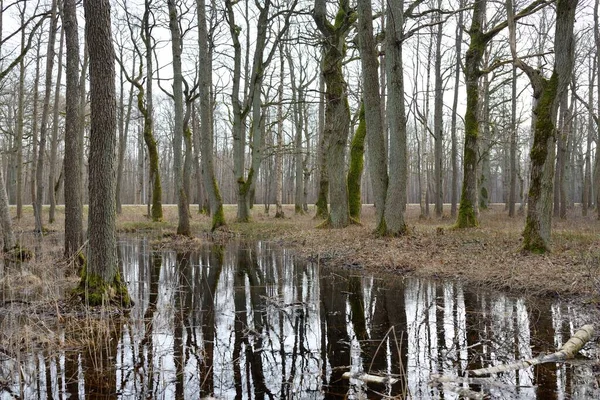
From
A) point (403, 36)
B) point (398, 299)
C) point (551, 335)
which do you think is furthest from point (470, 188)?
point (551, 335)

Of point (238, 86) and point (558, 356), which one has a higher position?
point (238, 86)

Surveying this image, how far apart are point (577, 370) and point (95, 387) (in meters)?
4.39

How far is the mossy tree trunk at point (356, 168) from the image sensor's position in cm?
1686

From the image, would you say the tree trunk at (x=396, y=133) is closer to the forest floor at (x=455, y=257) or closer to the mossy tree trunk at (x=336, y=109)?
the forest floor at (x=455, y=257)

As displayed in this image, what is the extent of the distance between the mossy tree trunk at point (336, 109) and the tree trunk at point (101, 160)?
9.79 metres

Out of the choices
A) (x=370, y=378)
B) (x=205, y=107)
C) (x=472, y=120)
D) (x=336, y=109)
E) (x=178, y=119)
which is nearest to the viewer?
(x=370, y=378)

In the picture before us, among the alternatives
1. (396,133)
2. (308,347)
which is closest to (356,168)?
(396,133)

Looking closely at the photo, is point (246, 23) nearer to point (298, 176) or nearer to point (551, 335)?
point (298, 176)

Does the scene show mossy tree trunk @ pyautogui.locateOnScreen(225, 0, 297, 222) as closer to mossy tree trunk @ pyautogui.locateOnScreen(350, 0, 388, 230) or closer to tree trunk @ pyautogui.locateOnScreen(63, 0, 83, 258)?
mossy tree trunk @ pyautogui.locateOnScreen(350, 0, 388, 230)

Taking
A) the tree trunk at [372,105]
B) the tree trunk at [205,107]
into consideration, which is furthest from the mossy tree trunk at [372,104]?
the tree trunk at [205,107]

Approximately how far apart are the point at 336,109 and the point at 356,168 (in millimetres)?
2794

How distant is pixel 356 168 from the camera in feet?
56.2

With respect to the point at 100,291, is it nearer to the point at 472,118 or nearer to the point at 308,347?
the point at 308,347

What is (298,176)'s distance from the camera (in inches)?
1148
